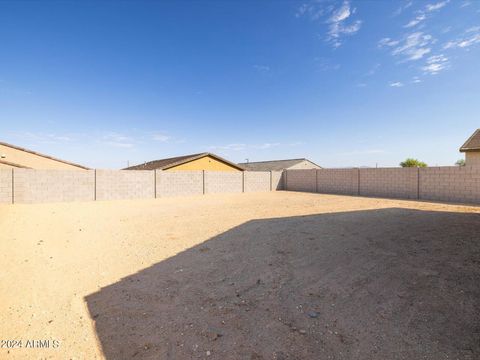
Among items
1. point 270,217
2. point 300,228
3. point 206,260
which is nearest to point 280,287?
point 206,260

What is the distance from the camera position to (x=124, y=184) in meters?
15.6

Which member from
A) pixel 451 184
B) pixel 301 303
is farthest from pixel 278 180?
pixel 301 303

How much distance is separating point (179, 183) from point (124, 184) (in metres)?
3.72

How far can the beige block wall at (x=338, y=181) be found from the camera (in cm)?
1856

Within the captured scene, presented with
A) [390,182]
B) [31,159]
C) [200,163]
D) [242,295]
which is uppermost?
[31,159]

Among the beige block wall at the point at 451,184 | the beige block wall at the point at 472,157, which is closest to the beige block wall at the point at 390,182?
the beige block wall at the point at 451,184

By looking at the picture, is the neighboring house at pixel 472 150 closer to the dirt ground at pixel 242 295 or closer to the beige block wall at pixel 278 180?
the dirt ground at pixel 242 295

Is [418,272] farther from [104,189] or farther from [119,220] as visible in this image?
[104,189]

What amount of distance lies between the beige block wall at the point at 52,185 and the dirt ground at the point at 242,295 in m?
7.94

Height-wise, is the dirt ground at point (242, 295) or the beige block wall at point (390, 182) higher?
the beige block wall at point (390, 182)

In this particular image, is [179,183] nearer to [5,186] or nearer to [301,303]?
[5,186]

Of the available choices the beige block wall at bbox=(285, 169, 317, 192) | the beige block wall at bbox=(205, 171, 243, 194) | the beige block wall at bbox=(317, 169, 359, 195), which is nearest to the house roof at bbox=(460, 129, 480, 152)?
the beige block wall at bbox=(317, 169, 359, 195)

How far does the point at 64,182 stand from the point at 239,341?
1489 cm

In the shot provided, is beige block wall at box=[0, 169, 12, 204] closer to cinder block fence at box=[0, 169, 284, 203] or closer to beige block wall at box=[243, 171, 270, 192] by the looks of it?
cinder block fence at box=[0, 169, 284, 203]
